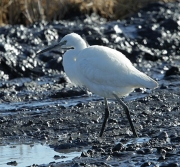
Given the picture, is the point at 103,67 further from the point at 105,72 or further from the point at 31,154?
the point at 31,154

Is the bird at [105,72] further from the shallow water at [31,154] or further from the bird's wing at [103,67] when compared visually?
the shallow water at [31,154]

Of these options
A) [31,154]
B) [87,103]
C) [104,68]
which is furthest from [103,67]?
[87,103]

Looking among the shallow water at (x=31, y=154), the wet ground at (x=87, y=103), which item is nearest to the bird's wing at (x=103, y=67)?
the wet ground at (x=87, y=103)

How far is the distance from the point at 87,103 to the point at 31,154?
8.39 ft

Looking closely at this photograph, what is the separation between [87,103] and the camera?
9164mm

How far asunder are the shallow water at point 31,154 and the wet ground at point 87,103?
0.03ft

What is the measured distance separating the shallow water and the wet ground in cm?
1

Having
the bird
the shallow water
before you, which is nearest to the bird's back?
the bird

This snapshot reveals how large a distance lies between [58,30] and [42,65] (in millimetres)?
1559

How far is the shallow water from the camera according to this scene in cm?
636

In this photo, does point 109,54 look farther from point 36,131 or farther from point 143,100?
point 143,100

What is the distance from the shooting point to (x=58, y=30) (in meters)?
13.2

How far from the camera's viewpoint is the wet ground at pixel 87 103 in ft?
20.8

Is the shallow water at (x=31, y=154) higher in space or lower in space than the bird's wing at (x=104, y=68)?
lower
